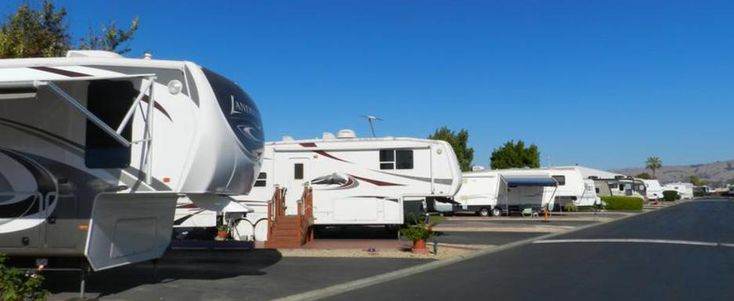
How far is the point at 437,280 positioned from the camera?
10.6 m

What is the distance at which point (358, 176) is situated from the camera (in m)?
18.9

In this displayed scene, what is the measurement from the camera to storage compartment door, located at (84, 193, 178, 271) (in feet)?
27.8

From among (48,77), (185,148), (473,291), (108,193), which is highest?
(48,77)

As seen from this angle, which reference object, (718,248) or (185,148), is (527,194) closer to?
(718,248)

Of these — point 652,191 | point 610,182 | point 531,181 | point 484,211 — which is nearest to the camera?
point 531,181

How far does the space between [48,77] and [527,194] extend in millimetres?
29585

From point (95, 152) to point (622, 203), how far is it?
4232 centimetres

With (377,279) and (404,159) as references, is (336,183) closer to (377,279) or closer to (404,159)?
(404,159)

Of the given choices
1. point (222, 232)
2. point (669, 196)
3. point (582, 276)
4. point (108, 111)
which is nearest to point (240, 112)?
point (108, 111)

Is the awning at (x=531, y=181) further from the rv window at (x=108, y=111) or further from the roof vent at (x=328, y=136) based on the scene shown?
the rv window at (x=108, y=111)

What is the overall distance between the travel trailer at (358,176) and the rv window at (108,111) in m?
9.62

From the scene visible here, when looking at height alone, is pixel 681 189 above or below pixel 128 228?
above

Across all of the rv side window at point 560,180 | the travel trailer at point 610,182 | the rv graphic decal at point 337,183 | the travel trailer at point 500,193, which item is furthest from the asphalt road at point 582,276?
the travel trailer at point 610,182

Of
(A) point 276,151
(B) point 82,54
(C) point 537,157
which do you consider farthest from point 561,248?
(C) point 537,157
